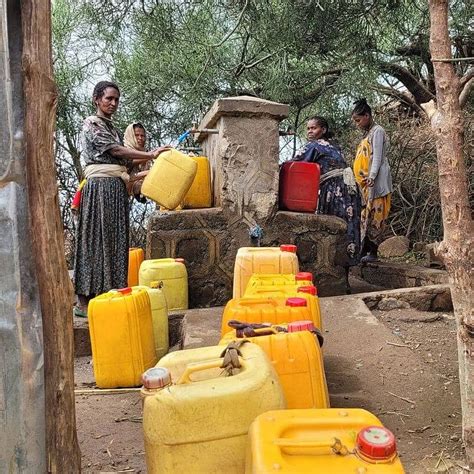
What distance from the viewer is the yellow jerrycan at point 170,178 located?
14.0ft

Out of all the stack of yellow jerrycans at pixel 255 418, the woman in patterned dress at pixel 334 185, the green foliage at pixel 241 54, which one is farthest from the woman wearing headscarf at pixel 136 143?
the stack of yellow jerrycans at pixel 255 418

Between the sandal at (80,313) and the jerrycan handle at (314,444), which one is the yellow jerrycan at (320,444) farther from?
the sandal at (80,313)

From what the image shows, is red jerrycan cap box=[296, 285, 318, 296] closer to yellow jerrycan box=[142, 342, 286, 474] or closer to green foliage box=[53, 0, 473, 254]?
yellow jerrycan box=[142, 342, 286, 474]

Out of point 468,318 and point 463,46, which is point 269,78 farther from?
point 468,318

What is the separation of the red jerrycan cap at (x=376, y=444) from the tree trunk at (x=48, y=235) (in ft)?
2.61

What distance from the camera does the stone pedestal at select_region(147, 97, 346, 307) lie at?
177 inches

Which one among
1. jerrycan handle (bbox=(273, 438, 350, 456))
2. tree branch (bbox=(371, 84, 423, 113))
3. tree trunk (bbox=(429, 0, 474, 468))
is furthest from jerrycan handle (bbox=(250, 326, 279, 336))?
tree branch (bbox=(371, 84, 423, 113))

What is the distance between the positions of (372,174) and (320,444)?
4776mm

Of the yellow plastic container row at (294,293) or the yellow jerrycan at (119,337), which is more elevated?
the yellow plastic container row at (294,293)

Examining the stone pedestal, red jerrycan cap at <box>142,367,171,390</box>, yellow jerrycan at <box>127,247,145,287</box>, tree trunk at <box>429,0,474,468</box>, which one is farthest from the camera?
yellow jerrycan at <box>127,247,145,287</box>

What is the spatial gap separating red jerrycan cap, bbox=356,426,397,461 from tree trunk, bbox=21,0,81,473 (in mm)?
795

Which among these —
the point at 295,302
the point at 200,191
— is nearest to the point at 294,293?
the point at 295,302

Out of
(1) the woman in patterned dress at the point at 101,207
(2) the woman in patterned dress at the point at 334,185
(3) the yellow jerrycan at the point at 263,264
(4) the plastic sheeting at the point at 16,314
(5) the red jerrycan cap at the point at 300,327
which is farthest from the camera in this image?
(2) the woman in patterned dress at the point at 334,185

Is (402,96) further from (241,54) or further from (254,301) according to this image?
(254,301)
